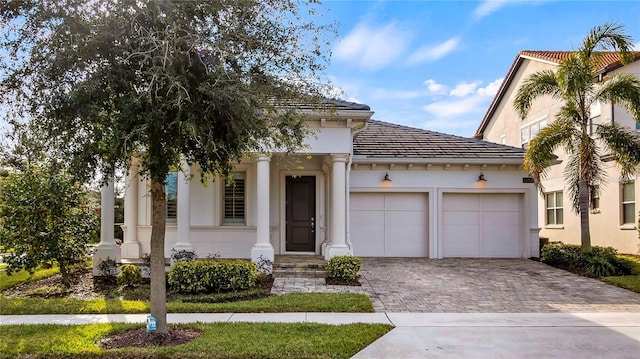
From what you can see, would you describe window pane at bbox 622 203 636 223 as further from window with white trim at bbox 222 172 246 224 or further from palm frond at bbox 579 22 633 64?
window with white trim at bbox 222 172 246 224

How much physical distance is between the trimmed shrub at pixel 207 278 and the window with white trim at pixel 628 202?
516 inches

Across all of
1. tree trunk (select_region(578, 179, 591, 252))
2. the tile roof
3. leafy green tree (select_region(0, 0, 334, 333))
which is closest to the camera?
leafy green tree (select_region(0, 0, 334, 333))

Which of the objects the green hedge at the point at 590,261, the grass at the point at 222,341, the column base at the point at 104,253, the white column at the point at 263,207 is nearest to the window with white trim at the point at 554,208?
the green hedge at the point at 590,261

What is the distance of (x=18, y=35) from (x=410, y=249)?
11.8 m

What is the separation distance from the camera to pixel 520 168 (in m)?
14.3

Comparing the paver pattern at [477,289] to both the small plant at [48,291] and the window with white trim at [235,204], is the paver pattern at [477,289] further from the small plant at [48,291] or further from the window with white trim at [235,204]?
the small plant at [48,291]

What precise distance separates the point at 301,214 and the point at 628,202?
10.9 meters

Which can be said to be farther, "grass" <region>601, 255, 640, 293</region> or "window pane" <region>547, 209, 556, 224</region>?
"window pane" <region>547, 209, 556, 224</region>

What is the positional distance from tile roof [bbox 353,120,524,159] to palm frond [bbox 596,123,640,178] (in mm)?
2572

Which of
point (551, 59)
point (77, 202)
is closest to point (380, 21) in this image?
point (77, 202)

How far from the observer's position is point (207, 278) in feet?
30.3

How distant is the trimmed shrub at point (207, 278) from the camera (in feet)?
30.4

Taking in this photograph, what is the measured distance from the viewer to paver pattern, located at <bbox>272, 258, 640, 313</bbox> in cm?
818

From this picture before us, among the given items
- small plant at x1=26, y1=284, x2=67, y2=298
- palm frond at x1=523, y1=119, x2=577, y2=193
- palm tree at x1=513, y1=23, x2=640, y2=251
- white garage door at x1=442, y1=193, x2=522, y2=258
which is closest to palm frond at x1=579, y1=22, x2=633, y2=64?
palm tree at x1=513, y1=23, x2=640, y2=251
